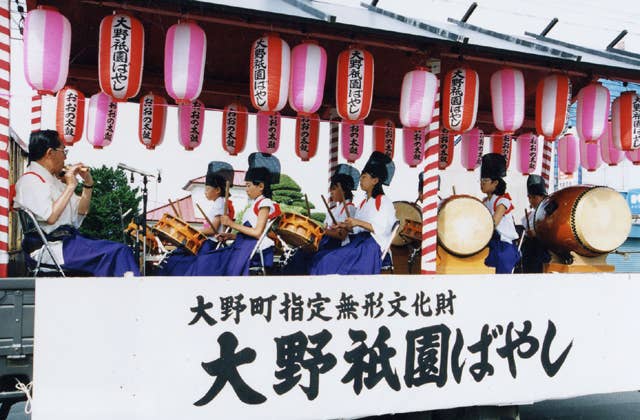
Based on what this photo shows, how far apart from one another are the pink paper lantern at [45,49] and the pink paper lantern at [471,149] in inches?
235

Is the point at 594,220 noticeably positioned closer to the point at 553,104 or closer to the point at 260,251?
the point at 553,104

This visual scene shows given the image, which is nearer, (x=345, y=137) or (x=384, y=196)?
(x=384, y=196)

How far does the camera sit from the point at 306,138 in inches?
301

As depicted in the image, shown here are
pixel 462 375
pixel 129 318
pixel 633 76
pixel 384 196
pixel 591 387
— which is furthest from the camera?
pixel 633 76

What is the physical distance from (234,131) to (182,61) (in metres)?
2.97

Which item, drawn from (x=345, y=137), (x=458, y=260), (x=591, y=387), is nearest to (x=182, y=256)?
(x=458, y=260)

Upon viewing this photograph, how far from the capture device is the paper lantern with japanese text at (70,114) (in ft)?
21.0

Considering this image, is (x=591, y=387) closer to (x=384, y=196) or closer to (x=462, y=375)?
(x=462, y=375)

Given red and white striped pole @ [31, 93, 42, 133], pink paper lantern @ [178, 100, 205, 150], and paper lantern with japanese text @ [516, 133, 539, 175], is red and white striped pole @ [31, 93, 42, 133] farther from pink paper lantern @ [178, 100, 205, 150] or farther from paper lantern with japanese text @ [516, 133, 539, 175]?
paper lantern with japanese text @ [516, 133, 539, 175]

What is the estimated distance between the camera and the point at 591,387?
4695 mm

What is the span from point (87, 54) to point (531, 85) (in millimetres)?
5583

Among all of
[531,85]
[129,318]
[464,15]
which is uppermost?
[464,15]

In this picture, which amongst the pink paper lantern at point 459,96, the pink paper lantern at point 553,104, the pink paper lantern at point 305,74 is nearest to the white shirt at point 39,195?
the pink paper lantern at point 305,74

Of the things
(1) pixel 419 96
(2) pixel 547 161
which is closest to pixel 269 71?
(1) pixel 419 96
